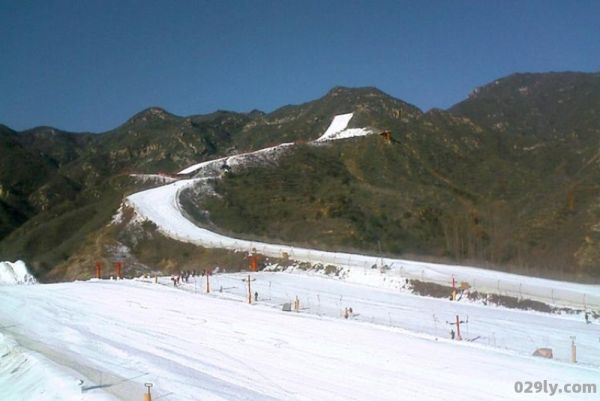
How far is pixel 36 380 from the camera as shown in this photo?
12.6 metres

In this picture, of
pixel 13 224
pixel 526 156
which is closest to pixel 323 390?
pixel 526 156

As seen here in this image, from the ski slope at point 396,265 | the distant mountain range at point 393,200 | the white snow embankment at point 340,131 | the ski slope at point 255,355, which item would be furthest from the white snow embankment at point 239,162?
the ski slope at point 255,355

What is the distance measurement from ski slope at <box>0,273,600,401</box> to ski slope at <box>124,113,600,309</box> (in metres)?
3.83

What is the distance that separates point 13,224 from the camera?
8869 centimetres

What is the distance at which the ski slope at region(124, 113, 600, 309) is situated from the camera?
79.9 feet

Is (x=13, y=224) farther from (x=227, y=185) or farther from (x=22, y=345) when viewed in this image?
(x=22, y=345)

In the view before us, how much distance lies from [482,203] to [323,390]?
4897cm

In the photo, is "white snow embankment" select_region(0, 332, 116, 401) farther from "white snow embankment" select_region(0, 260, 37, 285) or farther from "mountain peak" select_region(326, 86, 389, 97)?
"mountain peak" select_region(326, 86, 389, 97)

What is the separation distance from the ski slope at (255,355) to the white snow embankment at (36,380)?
0.24 ft

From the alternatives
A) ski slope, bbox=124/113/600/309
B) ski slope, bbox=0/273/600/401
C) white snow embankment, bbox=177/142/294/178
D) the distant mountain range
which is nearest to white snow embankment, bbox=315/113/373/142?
the distant mountain range

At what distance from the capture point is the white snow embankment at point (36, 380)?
11305 millimetres

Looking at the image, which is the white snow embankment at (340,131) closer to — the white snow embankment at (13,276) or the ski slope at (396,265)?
the ski slope at (396,265)

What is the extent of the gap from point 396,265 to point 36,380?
64.5ft

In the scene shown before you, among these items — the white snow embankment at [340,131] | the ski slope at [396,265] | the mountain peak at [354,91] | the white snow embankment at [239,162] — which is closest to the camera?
the ski slope at [396,265]
